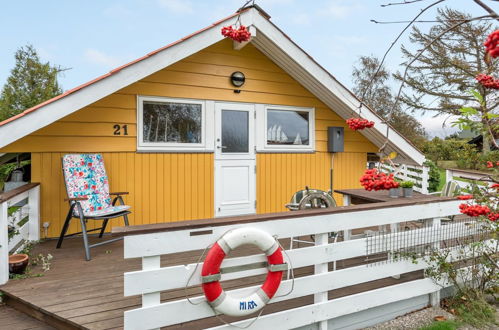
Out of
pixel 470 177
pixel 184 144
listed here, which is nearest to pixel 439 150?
pixel 470 177

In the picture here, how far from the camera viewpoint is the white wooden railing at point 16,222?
A: 2.69 metres

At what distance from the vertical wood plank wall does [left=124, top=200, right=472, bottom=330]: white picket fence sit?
7.87 feet

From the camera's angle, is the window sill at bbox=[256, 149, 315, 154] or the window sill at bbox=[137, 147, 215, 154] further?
the window sill at bbox=[256, 149, 315, 154]

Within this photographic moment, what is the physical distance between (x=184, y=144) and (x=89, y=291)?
8.15 feet

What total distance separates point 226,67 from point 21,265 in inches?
134

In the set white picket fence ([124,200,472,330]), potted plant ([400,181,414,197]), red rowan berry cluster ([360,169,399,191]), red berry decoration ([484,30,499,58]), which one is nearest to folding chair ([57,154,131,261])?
white picket fence ([124,200,472,330])

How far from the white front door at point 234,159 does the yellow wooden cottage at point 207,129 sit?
0.01m

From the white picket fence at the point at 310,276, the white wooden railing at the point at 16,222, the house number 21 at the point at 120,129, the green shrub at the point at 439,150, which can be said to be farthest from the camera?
the green shrub at the point at 439,150

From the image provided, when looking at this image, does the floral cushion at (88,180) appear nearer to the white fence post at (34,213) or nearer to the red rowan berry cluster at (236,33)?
the white fence post at (34,213)

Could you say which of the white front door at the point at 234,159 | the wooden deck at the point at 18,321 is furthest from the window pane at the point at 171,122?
the wooden deck at the point at 18,321

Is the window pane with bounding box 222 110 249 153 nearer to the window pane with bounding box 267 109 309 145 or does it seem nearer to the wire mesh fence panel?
the window pane with bounding box 267 109 309 145

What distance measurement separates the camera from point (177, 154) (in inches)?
182

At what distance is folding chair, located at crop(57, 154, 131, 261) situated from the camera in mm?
3520

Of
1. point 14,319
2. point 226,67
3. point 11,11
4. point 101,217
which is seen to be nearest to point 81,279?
point 14,319
